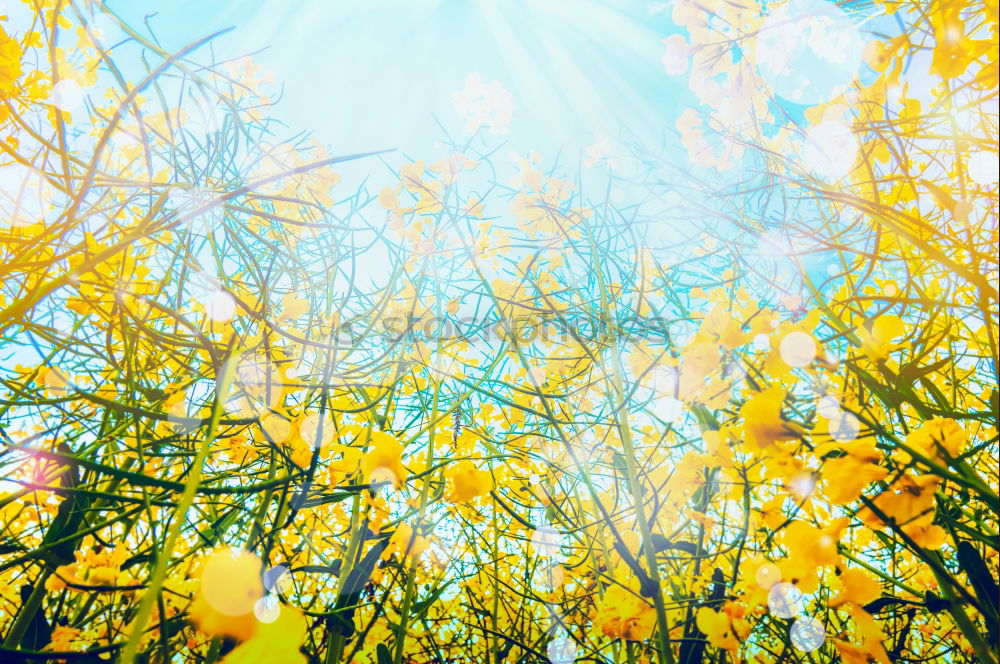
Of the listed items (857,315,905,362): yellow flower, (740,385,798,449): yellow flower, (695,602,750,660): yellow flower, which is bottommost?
(695,602,750,660): yellow flower

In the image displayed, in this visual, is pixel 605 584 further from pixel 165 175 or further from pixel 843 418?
pixel 165 175

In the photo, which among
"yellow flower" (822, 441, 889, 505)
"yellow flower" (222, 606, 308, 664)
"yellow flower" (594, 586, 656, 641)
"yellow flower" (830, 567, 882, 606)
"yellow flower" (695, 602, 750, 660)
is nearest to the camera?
"yellow flower" (222, 606, 308, 664)

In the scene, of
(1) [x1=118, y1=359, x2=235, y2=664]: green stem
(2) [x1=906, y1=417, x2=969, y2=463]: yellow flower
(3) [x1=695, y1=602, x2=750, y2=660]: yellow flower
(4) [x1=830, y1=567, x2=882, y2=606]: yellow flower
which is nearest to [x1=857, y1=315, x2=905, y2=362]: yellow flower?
(2) [x1=906, y1=417, x2=969, y2=463]: yellow flower

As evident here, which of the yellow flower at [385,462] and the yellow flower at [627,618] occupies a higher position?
the yellow flower at [385,462]

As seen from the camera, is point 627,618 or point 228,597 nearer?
point 228,597

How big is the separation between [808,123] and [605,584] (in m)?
1.34

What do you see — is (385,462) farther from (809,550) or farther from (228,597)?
(809,550)

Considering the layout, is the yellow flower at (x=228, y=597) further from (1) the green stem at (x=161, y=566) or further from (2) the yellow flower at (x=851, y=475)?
(2) the yellow flower at (x=851, y=475)

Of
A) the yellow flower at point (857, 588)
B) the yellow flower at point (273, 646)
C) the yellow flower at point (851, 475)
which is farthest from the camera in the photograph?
the yellow flower at point (857, 588)

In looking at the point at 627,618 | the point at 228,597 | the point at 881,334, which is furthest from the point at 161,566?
the point at 627,618

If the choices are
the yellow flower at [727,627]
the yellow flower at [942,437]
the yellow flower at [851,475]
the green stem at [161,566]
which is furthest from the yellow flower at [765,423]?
the green stem at [161,566]

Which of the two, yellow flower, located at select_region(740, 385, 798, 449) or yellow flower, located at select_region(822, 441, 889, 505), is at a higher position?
yellow flower, located at select_region(740, 385, 798, 449)

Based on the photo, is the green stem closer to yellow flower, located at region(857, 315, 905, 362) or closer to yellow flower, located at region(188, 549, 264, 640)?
yellow flower, located at region(188, 549, 264, 640)

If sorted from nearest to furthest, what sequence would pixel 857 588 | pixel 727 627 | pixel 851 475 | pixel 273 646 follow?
pixel 273 646 → pixel 851 475 → pixel 857 588 → pixel 727 627
